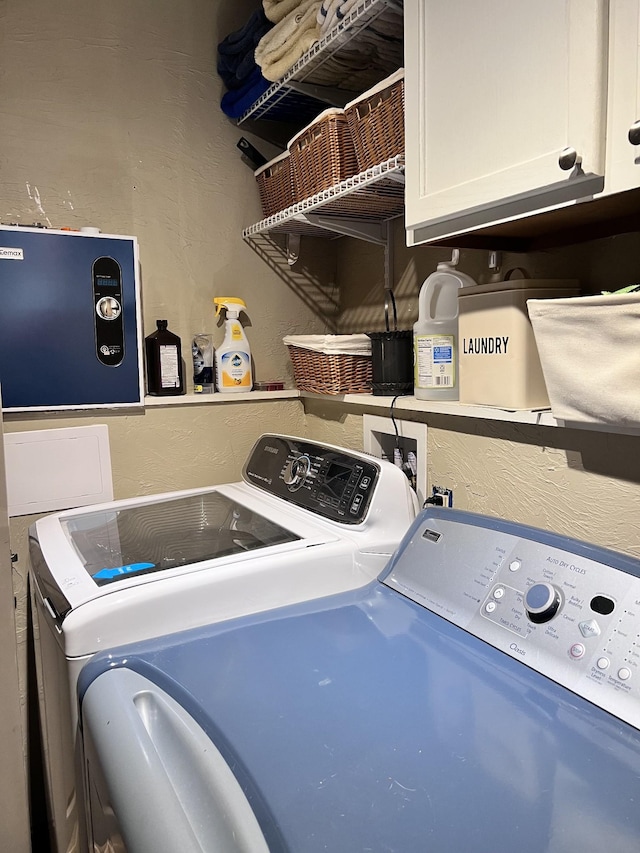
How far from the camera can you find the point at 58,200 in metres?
1.92

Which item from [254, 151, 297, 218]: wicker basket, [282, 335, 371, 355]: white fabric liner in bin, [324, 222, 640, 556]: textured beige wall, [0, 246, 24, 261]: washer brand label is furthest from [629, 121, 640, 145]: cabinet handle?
[0, 246, 24, 261]: washer brand label

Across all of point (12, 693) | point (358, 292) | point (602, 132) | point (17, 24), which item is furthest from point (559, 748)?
point (17, 24)

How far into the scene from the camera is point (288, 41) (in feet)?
5.70

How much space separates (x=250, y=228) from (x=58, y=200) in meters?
0.61

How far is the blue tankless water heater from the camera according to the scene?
181 centimetres

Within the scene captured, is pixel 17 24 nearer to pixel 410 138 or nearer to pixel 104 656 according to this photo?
pixel 410 138

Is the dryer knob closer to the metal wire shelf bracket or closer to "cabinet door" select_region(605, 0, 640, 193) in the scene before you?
"cabinet door" select_region(605, 0, 640, 193)

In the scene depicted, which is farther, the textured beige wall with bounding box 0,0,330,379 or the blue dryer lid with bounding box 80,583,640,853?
the textured beige wall with bounding box 0,0,330,379

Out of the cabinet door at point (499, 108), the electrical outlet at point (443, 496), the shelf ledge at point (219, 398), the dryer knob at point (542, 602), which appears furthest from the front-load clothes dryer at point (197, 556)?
the cabinet door at point (499, 108)

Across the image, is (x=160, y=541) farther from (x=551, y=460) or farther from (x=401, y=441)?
(x=551, y=460)

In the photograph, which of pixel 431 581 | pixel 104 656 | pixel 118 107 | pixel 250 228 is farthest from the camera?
pixel 250 228

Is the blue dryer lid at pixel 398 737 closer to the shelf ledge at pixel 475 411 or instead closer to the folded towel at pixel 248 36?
the shelf ledge at pixel 475 411

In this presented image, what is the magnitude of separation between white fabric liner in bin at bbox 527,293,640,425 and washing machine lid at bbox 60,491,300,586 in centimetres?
67

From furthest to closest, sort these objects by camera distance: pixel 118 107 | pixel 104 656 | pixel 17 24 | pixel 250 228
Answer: pixel 250 228 < pixel 118 107 < pixel 17 24 < pixel 104 656
